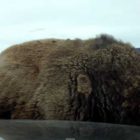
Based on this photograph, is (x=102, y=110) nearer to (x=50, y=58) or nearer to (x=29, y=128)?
(x=50, y=58)

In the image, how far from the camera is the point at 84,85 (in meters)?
7.83

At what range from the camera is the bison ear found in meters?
7.78

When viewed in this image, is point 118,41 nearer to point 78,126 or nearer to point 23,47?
point 23,47

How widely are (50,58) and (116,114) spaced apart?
139cm

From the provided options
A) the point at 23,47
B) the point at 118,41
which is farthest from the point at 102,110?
the point at 23,47

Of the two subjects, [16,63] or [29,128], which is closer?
[29,128]

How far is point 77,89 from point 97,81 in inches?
13.0

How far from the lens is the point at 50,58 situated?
8.52 m

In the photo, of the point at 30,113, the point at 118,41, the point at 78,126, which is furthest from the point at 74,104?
the point at 78,126

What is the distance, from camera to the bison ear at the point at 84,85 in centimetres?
778

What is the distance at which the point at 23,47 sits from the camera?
9.21m

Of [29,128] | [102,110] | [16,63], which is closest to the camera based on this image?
[29,128]

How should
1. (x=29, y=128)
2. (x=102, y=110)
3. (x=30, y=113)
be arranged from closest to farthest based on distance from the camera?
(x=29, y=128) → (x=102, y=110) → (x=30, y=113)

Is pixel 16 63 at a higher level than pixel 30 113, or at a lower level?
higher
